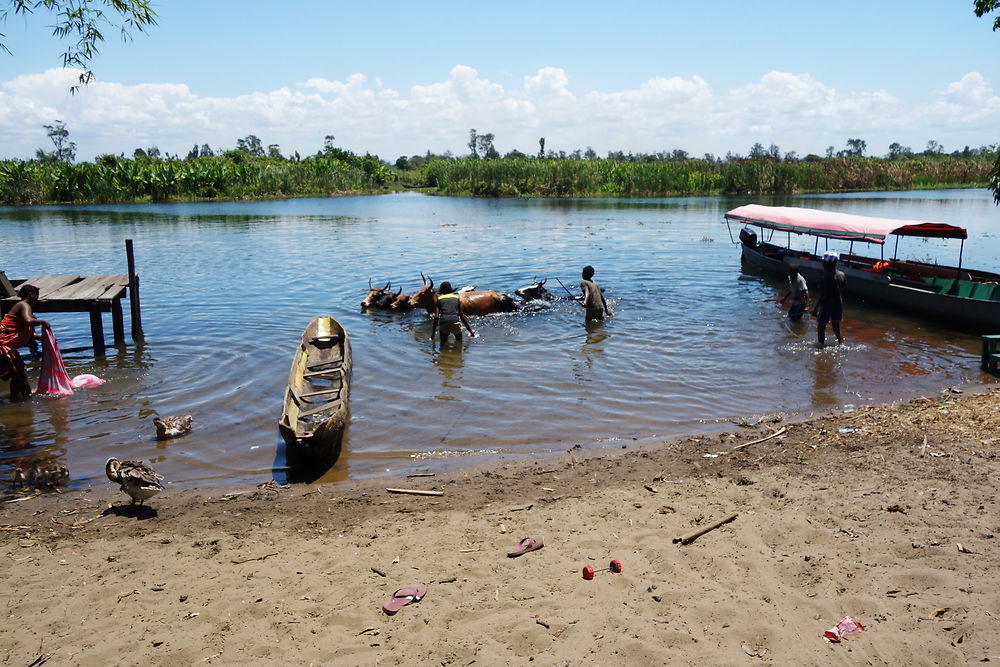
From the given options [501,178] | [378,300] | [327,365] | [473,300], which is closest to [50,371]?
[327,365]

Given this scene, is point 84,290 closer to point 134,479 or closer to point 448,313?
point 448,313

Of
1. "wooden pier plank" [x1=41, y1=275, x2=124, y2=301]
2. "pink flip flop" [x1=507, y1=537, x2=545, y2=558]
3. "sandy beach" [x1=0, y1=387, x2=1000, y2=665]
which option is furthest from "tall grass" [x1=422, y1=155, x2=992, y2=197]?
"pink flip flop" [x1=507, y1=537, x2=545, y2=558]

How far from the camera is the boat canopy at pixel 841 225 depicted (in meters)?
16.5

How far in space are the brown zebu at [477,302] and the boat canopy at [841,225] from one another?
362 inches

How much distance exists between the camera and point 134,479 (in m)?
6.96

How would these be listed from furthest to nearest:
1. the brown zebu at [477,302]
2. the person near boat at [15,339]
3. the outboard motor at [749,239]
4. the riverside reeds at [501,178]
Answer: the riverside reeds at [501,178]
the outboard motor at [749,239]
the brown zebu at [477,302]
the person near boat at [15,339]

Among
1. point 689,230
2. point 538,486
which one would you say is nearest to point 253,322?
point 538,486

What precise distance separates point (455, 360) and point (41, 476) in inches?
282

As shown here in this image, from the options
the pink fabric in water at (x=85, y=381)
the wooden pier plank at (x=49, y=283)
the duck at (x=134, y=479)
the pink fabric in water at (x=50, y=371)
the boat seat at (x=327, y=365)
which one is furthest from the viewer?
the wooden pier plank at (x=49, y=283)

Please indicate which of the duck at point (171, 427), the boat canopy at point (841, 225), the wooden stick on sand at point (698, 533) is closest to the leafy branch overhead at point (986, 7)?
the boat canopy at point (841, 225)

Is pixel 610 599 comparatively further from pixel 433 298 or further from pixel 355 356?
pixel 433 298

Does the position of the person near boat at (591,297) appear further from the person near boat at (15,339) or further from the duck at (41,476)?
the duck at (41,476)

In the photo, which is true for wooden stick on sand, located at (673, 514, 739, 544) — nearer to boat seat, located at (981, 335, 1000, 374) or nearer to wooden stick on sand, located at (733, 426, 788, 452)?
wooden stick on sand, located at (733, 426, 788, 452)

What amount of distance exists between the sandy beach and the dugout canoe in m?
0.62
